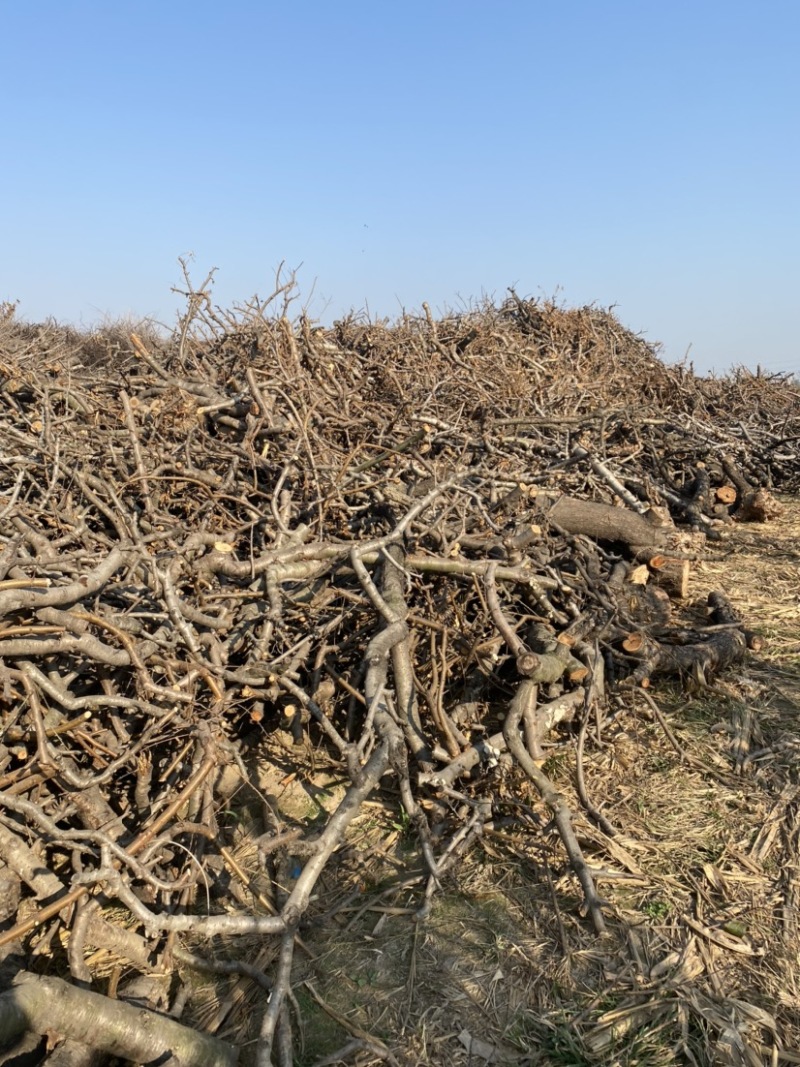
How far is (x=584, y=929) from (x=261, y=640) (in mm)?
1482

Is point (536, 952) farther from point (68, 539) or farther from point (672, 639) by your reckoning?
point (68, 539)

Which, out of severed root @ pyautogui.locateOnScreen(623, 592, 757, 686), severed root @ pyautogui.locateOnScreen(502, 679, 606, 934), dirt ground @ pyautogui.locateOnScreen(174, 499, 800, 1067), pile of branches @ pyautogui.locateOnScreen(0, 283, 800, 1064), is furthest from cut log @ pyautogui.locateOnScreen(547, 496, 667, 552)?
severed root @ pyautogui.locateOnScreen(502, 679, 606, 934)

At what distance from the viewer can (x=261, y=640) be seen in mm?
2928

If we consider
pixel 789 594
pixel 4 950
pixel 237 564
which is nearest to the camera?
pixel 4 950

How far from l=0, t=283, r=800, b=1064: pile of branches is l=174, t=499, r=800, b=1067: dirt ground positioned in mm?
109

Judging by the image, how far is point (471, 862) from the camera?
2.61m

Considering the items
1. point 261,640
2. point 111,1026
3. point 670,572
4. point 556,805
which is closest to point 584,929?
point 556,805

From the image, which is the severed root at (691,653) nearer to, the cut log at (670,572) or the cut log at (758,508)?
the cut log at (670,572)

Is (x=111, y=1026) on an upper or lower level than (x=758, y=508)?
lower

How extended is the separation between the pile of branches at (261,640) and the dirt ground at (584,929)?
109 millimetres

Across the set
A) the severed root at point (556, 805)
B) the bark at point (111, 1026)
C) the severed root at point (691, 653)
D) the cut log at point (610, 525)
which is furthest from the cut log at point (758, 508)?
the bark at point (111, 1026)

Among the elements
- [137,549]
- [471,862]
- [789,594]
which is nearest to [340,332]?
[789,594]

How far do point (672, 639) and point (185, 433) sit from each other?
3058 mm

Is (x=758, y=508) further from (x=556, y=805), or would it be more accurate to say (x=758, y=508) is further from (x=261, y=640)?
(x=261, y=640)
